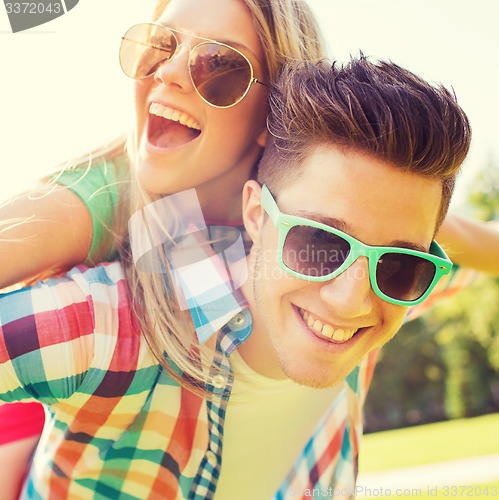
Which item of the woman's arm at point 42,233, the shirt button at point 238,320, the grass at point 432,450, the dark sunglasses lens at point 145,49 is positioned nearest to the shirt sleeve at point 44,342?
the woman's arm at point 42,233

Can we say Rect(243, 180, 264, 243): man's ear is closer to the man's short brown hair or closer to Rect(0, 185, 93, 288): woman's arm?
the man's short brown hair

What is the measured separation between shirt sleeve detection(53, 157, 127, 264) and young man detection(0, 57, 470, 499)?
0.28 meters

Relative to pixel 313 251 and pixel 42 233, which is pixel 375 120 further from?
pixel 42 233

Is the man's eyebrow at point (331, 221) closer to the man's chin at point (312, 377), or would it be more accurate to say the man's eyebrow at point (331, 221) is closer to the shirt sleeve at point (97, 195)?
the man's chin at point (312, 377)

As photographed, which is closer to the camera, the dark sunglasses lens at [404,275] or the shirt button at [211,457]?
the dark sunglasses lens at [404,275]

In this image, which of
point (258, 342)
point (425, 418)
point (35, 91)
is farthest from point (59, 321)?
point (425, 418)

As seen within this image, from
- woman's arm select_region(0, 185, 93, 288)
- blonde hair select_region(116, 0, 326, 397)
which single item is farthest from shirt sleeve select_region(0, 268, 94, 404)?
woman's arm select_region(0, 185, 93, 288)

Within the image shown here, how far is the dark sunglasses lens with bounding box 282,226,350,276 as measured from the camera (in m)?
1.76

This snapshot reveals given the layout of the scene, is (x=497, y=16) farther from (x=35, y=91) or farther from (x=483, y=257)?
(x=35, y=91)

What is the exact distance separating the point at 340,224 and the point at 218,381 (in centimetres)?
65

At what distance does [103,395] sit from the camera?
1.85 meters

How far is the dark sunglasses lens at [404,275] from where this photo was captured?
1.78 meters

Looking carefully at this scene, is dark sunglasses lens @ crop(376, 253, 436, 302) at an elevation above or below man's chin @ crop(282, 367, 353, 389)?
above

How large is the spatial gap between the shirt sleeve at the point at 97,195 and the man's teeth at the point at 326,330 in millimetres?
818
